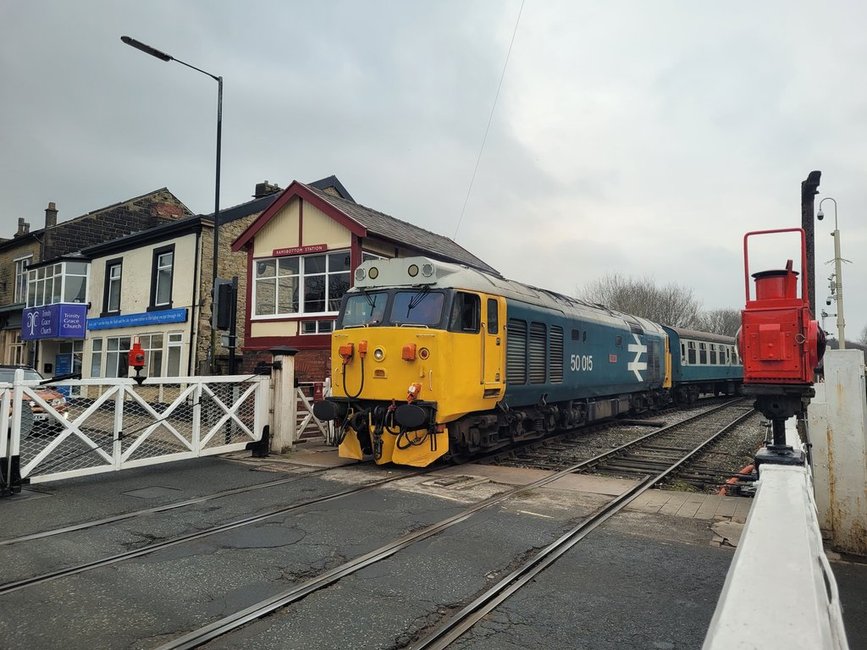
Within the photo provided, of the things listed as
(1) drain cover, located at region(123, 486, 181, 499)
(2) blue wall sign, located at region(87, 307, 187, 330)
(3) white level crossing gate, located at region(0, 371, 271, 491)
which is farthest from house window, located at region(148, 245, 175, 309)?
(1) drain cover, located at region(123, 486, 181, 499)

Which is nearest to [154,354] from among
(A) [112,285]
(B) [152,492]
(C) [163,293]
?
(C) [163,293]

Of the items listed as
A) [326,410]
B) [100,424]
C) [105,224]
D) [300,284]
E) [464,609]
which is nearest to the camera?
[464,609]

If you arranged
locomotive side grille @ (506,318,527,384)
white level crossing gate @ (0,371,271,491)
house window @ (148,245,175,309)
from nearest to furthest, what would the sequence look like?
white level crossing gate @ (0,371,271,491) → locomotive side grille @ (506,318,527,384) → house window @ (148,245,175,309)

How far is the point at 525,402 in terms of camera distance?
10.6 metres

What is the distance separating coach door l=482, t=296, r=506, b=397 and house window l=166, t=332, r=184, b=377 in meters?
13.0

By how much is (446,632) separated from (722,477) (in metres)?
6.32

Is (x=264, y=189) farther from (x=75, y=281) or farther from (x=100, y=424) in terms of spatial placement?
(x=100, y=424)

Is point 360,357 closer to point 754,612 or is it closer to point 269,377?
point 269,377

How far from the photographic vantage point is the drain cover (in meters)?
7.22

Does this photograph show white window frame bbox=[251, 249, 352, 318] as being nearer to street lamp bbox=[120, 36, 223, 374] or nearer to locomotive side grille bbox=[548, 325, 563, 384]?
street lamp bbox=[120, 36, 223, 374]

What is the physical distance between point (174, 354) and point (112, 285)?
5.40 metres

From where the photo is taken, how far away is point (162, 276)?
2062 cm

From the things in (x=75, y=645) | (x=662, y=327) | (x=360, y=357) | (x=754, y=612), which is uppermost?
(x=662, y=327)

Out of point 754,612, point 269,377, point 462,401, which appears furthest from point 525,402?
point 754,612
